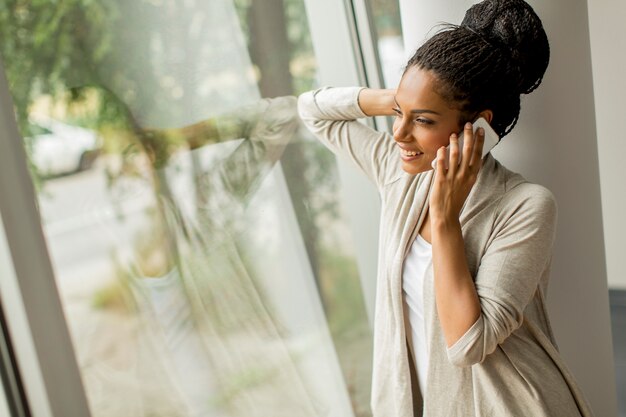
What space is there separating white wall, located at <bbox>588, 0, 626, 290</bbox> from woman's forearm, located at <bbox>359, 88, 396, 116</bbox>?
105 inches

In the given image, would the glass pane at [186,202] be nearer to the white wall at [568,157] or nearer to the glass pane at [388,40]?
the glass pane at [388,40]

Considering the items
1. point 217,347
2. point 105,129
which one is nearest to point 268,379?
point 217,347

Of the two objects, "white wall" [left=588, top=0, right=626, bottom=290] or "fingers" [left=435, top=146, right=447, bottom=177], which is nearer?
"fingers" [left=435, top=146, right=447, bottom=177]

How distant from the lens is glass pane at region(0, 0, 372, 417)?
5.09 ft

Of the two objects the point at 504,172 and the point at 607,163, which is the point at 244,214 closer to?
the point at 504,172

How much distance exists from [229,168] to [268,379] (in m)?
0.60

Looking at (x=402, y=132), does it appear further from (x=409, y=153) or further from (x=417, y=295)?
(x=417, y=295)

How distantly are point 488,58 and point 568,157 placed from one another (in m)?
0.57

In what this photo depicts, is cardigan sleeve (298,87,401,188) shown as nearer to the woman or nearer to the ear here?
the woman

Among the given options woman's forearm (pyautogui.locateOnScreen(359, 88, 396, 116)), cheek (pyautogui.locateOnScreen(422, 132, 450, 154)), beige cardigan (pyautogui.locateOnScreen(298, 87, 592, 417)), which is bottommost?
beige cardigan (pyautogui.locateOnScreen(298, 87, 592, 417))

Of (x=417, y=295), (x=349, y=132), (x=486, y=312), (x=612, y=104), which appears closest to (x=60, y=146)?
(x=349, y=132)

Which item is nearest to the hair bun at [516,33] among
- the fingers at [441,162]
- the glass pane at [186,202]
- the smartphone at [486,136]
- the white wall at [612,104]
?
the smartphone at [486,136]

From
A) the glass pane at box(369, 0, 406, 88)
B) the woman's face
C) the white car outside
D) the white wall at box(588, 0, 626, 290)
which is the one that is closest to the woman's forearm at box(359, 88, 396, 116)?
the woman's face

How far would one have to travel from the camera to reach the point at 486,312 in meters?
1.45
